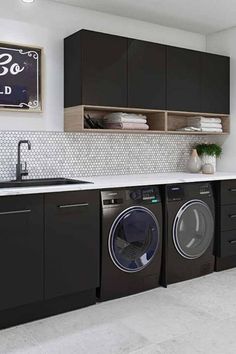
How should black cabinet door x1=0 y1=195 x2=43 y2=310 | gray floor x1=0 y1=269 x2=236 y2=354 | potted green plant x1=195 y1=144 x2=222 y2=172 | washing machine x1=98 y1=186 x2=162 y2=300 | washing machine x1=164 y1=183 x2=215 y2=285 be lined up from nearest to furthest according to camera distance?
1. gray floor x1=0 y1=269 x2=236 y2=354
2. black cabinet door x1=0 y1=195 x2=43 y2=310
3. washing machine x1=98 y1=186 x2=162 y2=300
4. washing machine x1=164 y1=183 x2=215 y2=285
5. potted green plant x1=195 y1=144 x2=222 y2=172

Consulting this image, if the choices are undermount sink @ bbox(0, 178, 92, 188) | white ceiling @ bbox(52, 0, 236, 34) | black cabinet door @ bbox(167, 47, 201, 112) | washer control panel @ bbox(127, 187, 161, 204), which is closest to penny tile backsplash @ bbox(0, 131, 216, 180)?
undermount sink @ bbox(0, 178, 92, 188)

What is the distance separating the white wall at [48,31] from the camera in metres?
3.50

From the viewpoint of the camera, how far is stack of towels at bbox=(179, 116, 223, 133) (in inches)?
173

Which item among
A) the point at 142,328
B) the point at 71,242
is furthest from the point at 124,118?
the point at 142,328

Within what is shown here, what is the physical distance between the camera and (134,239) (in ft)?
11.2

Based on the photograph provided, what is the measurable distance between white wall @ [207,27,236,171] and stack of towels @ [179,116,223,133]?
0.19 m

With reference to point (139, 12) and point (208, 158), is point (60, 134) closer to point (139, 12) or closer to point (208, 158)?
point (139, 12)

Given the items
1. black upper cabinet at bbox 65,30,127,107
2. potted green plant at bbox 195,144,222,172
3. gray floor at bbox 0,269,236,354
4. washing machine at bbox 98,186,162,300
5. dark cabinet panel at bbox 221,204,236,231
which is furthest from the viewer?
potted green plant at bbox 195,144,222,172

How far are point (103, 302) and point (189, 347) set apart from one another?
95 cm

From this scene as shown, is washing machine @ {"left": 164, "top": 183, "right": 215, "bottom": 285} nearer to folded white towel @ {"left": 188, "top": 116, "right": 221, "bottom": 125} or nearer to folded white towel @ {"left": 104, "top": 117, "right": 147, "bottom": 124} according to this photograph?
folded white towel @ {"left": 104, "top": 117, "right": 147, "bottom": 124}

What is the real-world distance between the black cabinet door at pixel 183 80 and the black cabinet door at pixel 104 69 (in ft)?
1.87

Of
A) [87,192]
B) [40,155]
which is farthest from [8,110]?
[87,192]

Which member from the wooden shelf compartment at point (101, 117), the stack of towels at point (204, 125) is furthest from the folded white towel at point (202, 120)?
the wooden shelf compartment at point (101, 117)

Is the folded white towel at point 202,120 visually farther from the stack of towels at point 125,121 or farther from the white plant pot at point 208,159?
the stack of towels at point 125,121
